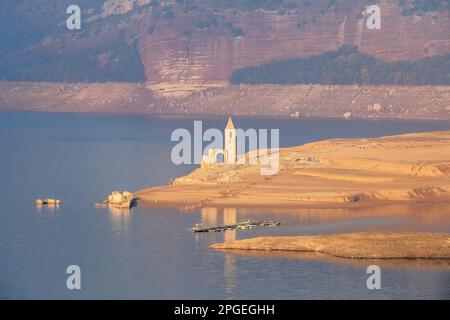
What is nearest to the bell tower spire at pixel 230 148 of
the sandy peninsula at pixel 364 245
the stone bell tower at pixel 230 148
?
the stone bell tower at pixel 230 148

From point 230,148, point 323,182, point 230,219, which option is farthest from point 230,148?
point 230,219

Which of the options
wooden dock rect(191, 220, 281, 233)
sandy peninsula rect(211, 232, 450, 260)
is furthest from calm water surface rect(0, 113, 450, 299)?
sandy peninsula rect(211, 232, 450, 260)

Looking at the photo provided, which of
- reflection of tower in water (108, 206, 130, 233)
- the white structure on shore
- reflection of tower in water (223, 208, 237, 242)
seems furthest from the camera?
the white structure on shore

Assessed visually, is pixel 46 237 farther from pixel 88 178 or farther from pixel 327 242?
pixel 88 178

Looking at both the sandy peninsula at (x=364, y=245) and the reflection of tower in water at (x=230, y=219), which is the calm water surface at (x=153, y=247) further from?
the sandy peninsula at (x=364, y=245)

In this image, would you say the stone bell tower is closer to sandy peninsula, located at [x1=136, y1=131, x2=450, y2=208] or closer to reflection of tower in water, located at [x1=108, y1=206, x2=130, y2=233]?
sandy peninsula, located at [x1=136, y1=131, x2=450, y2=208]
